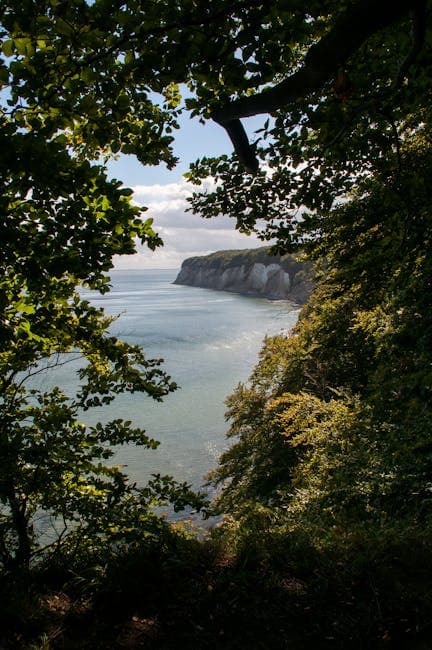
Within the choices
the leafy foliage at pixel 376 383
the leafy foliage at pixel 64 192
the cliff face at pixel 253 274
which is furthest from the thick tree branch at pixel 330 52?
the cliff face at pixel 253 274

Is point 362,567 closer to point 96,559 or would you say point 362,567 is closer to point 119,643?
point 119,643

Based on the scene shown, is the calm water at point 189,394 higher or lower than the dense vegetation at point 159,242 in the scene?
lower

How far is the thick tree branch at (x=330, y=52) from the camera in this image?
2139 mm

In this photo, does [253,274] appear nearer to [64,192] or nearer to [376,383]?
[376,383]

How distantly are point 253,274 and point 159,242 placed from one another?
122 meters

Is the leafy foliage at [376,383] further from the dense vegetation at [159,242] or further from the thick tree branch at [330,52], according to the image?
the thick tree branch at [330,52]

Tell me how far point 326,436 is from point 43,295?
7.08 meters

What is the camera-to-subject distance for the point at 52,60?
2.74 meters

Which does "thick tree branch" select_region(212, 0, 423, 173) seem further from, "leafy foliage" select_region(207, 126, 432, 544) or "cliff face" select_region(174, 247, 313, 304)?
"cliff face" select_region(174, 247, 313, 304)

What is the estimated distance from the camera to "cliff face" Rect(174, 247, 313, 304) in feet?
351

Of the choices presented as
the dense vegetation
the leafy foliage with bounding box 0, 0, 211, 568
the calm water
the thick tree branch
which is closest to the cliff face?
the calm water

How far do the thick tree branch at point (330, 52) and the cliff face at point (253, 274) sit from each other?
269 feet

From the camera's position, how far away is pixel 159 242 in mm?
3357

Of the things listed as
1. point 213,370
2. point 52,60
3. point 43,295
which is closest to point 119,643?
point 43,295
